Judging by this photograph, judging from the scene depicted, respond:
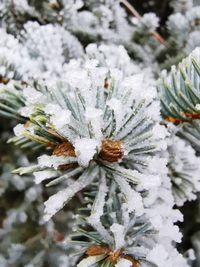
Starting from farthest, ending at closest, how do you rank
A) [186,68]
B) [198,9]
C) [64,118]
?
[198,9]
[186,68]
[64,118]

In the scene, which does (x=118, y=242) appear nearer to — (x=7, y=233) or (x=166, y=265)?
(x=166, y=265)

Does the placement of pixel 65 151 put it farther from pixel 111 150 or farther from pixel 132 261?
pixel 132 261

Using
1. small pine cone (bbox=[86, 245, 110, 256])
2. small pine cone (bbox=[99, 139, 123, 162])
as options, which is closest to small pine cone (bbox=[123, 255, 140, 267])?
small pine cone (bbox=[86, 245, 110, 256])

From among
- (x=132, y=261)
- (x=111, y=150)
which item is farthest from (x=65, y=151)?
(x=132, y=261)

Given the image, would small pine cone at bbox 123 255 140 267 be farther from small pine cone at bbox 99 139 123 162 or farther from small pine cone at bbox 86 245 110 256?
small pine cone at bbox 99 139 123 162

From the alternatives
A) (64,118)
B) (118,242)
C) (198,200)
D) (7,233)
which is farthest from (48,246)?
(64,118)
